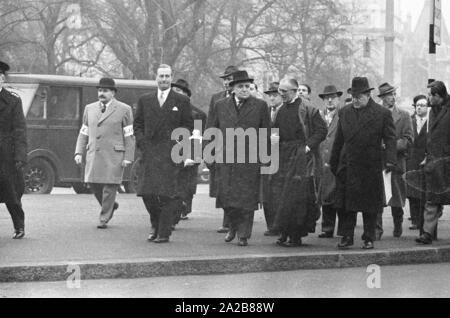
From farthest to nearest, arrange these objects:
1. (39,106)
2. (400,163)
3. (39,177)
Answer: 1. (39,106)
2. (39,177)
3. (400,163)

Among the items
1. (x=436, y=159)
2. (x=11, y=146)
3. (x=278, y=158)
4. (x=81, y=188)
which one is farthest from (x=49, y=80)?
(x=436, y=159)

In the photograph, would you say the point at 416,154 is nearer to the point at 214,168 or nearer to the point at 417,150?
the point at 417,150

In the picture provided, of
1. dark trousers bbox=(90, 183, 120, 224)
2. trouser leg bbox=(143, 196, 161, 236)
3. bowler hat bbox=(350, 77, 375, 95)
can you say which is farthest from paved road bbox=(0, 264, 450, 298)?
dark trousers bbox=(90, 183, 120, 224)

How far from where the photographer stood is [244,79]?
1234cm

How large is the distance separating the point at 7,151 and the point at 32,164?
38.3 ft

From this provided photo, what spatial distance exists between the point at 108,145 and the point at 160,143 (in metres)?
2.09

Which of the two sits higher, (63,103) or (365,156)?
(63,103)

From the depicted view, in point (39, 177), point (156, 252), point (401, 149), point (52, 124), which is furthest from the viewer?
point (52, 124)

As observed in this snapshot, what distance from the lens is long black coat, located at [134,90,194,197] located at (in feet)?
40.0

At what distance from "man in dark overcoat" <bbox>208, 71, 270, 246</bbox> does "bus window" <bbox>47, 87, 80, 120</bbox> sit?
12257 mm

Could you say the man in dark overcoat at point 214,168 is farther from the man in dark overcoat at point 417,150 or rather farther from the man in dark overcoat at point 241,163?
the man in dark overcoat at point 417,150

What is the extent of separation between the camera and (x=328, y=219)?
46.0ft

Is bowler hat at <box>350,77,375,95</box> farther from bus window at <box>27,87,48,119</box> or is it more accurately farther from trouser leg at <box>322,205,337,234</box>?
bus window at <box>27,87,48,119</box>
